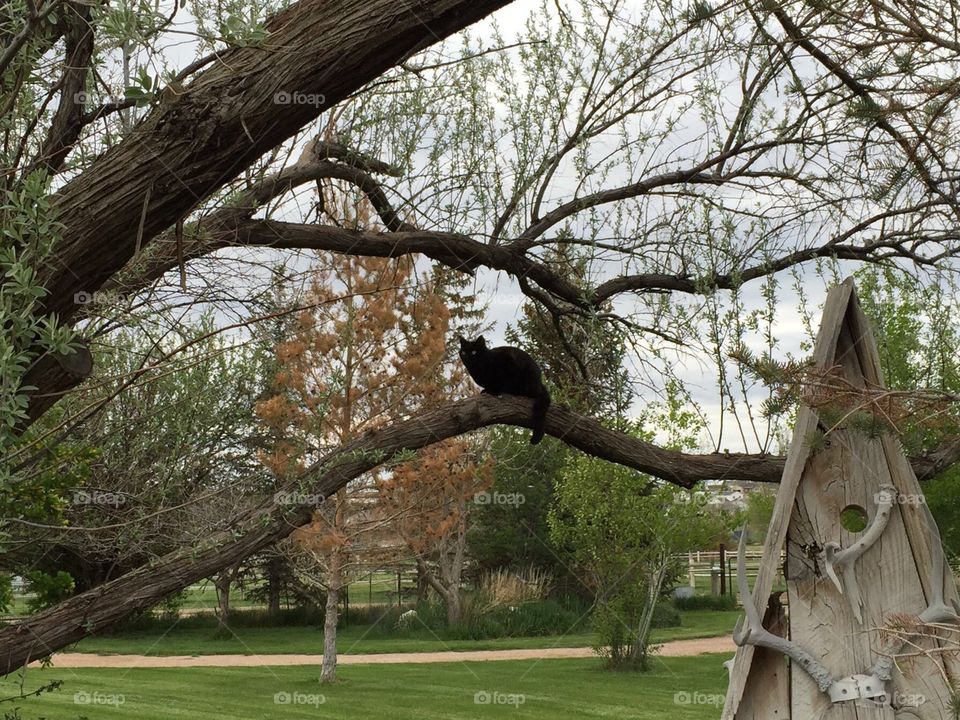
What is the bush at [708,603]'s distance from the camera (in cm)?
2536

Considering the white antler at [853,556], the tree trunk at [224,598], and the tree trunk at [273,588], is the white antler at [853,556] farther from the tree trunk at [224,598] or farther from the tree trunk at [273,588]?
the tree trunk at [273,588]

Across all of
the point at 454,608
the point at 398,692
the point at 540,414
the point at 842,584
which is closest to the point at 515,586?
the point at 454,608

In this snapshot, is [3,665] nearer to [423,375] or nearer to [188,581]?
[188,581]

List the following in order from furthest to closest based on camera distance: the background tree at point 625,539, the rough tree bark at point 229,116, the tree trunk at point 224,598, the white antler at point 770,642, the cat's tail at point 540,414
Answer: the tree trunk at point 224,598 → the background tree at point 625,539 → the cat's tail at point 540,414 → the white antler at point 770,642 → the rough tree bark at point 229,116

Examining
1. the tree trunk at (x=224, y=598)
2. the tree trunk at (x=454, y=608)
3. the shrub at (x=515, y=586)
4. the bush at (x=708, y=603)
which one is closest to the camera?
the tree trunk at (x=224, y=598)

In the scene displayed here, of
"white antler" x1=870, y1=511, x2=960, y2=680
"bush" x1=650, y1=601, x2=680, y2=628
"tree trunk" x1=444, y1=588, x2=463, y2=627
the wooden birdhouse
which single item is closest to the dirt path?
"bush" x1=650, y1=601, x2=680, y2=628

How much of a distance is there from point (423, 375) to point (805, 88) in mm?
9040

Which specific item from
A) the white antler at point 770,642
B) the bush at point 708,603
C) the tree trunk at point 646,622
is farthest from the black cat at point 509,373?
the bush at point 708,603

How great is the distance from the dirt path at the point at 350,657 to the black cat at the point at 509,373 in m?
12.1

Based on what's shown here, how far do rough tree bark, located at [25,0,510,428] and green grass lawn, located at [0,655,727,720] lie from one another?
9.21 meters

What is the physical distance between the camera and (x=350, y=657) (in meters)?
19.2

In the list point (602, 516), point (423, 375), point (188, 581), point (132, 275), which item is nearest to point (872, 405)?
point (188, 581)

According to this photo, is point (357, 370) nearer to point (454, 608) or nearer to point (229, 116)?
point (454, 608)

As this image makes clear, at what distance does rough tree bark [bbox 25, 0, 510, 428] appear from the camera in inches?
97.1
